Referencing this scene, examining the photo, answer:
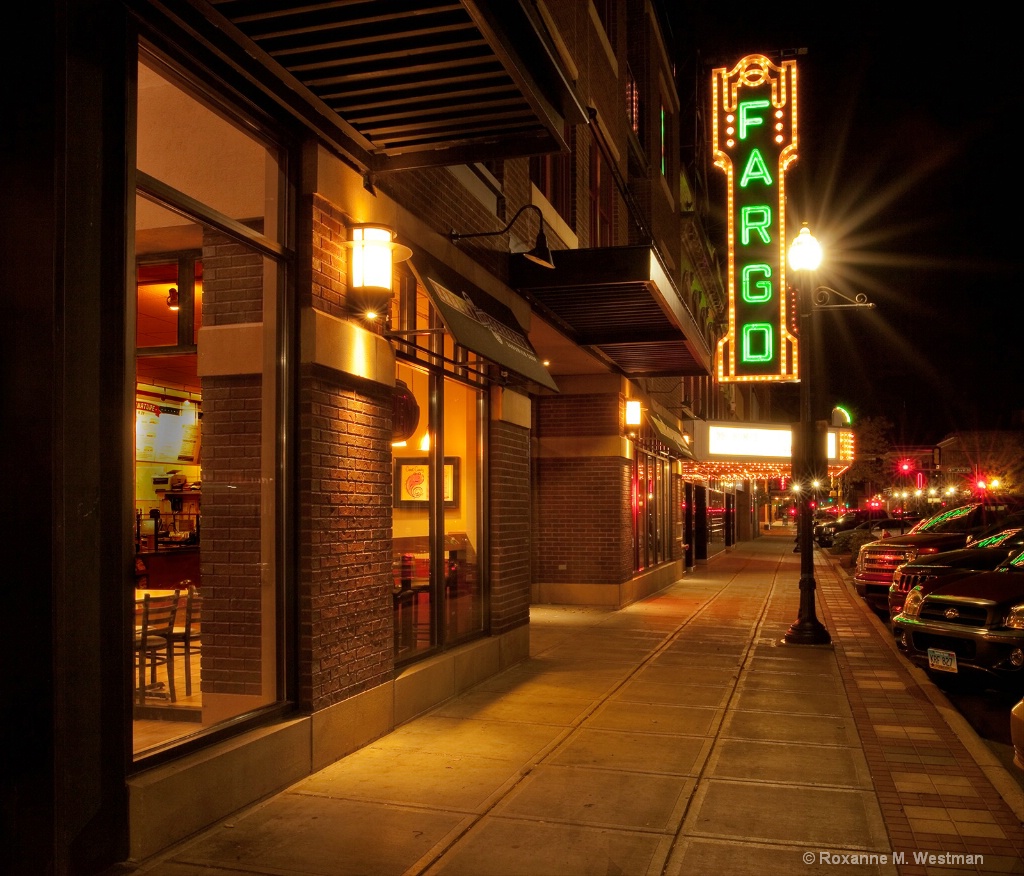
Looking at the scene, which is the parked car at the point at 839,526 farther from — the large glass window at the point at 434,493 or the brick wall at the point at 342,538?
the brick wall at the point at 342,538

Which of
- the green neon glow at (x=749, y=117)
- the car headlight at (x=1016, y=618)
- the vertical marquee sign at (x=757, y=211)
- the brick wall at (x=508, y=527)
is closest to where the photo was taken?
the car headlight at (x=1016, y=618)

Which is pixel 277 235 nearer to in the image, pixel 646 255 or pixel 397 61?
pixel 397 61

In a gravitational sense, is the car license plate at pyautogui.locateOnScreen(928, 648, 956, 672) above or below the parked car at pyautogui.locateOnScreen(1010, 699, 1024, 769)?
below

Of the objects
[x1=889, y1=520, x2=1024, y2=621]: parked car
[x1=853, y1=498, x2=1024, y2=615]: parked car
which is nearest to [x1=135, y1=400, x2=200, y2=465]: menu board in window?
[x1=889, y1=520, x2=1024, y2=621]: parked car

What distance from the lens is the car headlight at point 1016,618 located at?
28.1ft

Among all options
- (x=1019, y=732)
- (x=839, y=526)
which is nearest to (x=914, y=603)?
(x=1019, y=732)

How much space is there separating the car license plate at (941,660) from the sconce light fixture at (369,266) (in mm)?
6256

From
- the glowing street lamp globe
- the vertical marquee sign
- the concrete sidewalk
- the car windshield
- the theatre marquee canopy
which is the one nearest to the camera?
the concrete sidewalk

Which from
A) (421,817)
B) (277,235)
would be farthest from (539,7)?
(421,817)

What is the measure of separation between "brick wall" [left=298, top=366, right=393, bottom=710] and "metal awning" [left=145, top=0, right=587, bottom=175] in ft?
5.97

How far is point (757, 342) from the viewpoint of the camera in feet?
64.7

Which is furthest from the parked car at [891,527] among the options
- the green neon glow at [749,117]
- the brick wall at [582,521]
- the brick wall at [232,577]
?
the brick wall at [232,577]

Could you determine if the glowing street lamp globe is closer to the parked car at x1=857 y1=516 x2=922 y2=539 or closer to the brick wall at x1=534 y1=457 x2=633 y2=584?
the brick wall at x1=534 y1=457 x2=633 y2=584

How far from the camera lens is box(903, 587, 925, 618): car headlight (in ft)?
32.6
